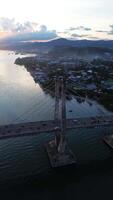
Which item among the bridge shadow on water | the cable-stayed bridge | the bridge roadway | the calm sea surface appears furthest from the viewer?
the cable-stayed bridge

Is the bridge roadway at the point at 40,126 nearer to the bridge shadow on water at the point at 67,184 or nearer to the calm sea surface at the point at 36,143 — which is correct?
the calm sea surface at the point at 36,143

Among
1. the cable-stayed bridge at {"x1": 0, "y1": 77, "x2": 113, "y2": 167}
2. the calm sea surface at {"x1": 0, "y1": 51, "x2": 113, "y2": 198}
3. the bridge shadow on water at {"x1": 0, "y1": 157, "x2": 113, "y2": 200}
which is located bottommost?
the bridge shadow on water at {"x1": 0, "y1": 157, "x2": 113, "y2": 200}

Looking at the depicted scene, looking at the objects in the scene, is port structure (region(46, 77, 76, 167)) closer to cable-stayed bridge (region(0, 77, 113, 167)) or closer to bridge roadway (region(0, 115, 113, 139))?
cable-stayed bridge (region(0, 77, 113, 167))

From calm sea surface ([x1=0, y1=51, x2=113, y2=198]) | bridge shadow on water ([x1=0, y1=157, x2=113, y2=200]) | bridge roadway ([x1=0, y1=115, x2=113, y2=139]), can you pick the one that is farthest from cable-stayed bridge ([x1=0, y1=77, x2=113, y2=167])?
bridge shadow on water ([x1=0, y1=157, x2=113, y2=200])

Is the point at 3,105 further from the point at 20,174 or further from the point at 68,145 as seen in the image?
the point at 20,174

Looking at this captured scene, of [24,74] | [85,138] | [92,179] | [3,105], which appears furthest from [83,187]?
[24,74]

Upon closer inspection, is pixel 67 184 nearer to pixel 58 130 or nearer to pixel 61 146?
pixel 61 146

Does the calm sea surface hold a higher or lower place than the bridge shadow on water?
higher

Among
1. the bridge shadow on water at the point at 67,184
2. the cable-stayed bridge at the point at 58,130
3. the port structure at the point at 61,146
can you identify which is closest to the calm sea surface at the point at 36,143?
the bridge shadow on water at the point at 67,184
